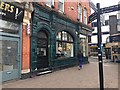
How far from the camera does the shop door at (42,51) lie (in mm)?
12281

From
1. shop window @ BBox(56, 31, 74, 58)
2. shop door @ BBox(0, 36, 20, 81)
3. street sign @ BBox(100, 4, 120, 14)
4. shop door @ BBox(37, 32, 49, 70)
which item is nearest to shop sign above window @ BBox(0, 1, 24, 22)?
shop door @ BBox(0, 36, 20, 81)

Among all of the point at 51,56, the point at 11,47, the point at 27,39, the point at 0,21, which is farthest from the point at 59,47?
the point at 0,21

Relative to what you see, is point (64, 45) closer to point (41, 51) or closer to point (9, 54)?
point (41, 51)

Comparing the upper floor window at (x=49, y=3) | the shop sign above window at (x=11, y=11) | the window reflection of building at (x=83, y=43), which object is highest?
the upper floor window at (x=49, y=3)

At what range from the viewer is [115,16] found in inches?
1572

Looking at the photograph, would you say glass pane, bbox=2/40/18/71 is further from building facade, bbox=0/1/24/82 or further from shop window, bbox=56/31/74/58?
shop window, bbox=56/31/74/58

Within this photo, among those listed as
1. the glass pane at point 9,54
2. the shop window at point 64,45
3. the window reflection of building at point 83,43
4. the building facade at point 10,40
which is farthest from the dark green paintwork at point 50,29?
the window reflection of building at point 83,43

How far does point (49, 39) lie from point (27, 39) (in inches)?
109

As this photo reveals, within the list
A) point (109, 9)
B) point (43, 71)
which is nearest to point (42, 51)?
point (43, 71)

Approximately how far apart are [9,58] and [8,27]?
1.54 metres

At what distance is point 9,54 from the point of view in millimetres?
9680

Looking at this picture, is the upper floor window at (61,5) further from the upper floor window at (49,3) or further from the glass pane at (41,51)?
the glass pane at (41,51)

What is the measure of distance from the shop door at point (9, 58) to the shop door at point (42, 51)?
2.30 m

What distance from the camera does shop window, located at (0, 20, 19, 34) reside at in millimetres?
9205
